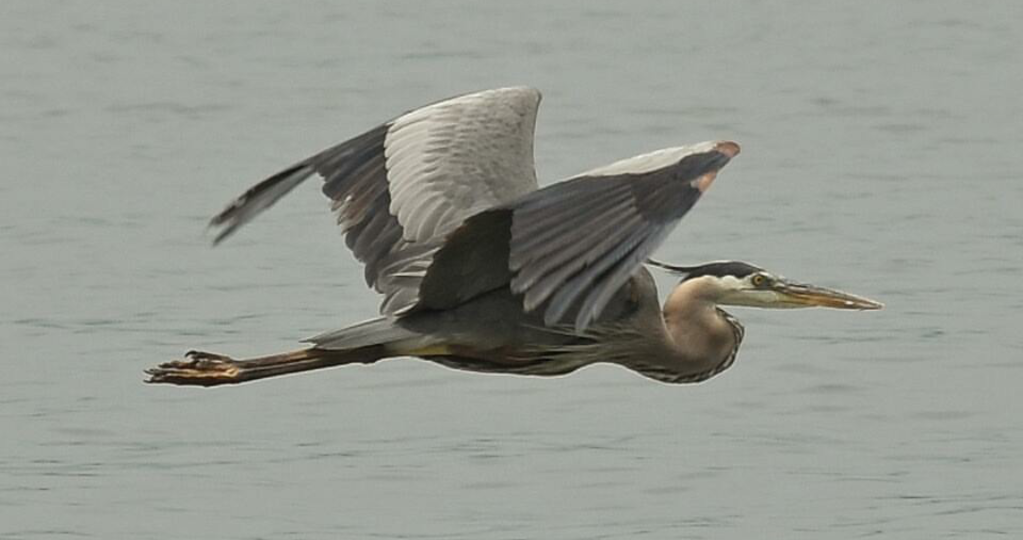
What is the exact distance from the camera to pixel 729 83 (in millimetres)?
17641

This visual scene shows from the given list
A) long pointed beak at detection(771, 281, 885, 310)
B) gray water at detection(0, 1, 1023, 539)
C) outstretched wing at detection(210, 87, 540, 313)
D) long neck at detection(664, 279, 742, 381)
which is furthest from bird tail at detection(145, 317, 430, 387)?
long pointed beak at detection(771, 281, 885, 310)

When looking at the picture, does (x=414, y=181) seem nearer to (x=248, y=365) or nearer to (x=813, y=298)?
(x=248, y=365)

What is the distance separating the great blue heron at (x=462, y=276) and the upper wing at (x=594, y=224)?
47mm

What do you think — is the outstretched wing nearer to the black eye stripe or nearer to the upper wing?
the upper wing

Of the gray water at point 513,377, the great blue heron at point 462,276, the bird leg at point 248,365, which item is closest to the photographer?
the great blue heron at point 462,276

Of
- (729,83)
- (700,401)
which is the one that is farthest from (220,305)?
(729,83)

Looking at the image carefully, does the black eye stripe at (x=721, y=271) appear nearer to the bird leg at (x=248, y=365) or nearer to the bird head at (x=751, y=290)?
the bird head at (x=751, y=290)

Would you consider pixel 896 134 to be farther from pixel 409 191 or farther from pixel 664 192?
pixel 664 192

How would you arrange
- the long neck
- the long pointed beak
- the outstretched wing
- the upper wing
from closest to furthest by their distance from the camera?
the upper wing → the outstretched wing → the long neck → the long pointed beak

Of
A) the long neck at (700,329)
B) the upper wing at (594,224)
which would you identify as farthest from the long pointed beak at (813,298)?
the upper wing at (594,224)

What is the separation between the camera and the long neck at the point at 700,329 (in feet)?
28.6

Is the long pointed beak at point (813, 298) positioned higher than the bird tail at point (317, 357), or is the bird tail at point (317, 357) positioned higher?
the bird tail at point (317, 357)

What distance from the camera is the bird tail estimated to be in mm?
7863

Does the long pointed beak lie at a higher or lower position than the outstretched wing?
lower
